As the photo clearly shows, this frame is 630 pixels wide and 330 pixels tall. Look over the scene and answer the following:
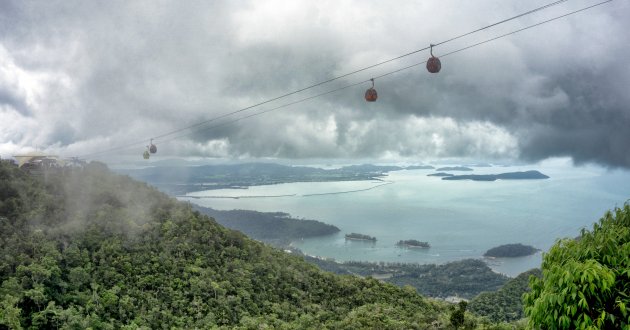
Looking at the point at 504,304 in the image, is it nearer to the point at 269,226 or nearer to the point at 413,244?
the point at 413,244

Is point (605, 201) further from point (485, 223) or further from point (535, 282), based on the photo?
point (535, 282)

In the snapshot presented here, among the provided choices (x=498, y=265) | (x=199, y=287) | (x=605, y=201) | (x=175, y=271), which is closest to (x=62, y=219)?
(x=175, y=271)

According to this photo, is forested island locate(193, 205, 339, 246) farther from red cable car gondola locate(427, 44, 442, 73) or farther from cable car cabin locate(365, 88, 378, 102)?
red cable car gondola locate(427, 44, 442, 73)

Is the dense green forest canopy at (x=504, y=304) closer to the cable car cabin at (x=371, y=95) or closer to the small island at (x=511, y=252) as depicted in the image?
the cable car cabin at (x=371, y=95)

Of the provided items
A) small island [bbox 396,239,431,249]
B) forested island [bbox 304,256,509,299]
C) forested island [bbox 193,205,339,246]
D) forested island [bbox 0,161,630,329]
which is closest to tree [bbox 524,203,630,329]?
forested island [bbox 0,161,630,329]

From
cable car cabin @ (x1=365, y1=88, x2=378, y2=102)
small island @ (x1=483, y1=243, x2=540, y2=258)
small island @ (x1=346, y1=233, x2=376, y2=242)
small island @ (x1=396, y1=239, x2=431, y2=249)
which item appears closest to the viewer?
cable car cabin @ (x1=365, y1=88, x2=378, y2=102)

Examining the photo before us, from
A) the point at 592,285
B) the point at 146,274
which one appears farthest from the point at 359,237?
the point at 592,285

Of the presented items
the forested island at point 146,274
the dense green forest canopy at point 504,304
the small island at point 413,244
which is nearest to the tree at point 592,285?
the forested island at point 146,274
